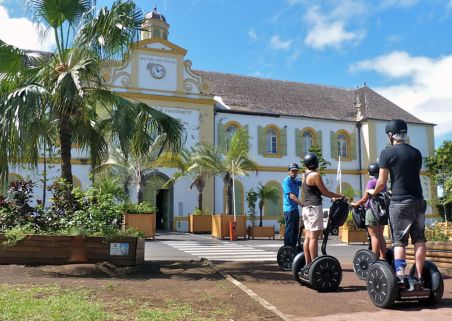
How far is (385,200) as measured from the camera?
20.0 ft

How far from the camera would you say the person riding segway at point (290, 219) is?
27.1 ft

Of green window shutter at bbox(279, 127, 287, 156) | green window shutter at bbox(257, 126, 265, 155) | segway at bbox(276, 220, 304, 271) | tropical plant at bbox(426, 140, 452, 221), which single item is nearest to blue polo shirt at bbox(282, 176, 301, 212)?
segway at bbox(276, 220, 304, 271)

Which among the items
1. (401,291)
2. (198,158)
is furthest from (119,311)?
(198,158)

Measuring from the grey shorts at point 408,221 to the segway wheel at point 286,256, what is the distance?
3365mm

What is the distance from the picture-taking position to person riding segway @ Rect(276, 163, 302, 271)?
8.26 meters

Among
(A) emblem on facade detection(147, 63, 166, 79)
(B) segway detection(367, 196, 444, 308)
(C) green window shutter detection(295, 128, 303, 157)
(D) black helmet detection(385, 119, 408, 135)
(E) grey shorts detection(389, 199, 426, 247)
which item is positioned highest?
(A) emblem on facade detection(147, 63, 166, 79)

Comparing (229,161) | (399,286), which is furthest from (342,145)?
(399,286)

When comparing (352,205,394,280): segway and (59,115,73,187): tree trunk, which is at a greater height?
(59,115,73,187): tree trunk

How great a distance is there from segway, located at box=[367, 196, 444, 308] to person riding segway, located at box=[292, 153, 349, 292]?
2.82ft

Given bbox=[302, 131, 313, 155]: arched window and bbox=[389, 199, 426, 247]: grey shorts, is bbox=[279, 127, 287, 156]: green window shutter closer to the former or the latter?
bbox=[302, 131, 313, 155]: arched window

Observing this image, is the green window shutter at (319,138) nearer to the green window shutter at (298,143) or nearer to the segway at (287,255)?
the green window shutter at (298,143)

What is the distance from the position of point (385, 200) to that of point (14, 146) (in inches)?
227

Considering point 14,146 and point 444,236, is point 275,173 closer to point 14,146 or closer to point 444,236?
point 444,236

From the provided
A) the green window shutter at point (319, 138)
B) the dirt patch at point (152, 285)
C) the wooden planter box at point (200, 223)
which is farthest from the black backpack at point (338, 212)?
the green window shutter at point (319, 138)
